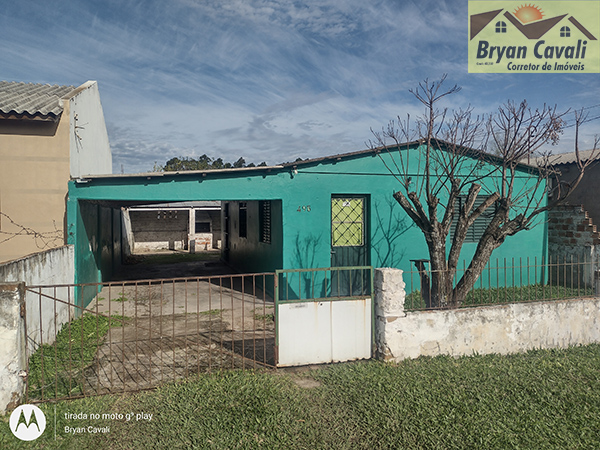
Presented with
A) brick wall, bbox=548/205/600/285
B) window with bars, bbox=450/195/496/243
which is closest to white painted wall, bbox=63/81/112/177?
window with bars, bbox=450/195/496/243

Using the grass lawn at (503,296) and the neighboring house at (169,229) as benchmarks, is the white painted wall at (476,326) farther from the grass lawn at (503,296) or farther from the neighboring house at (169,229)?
the neighboring house at (169,229)

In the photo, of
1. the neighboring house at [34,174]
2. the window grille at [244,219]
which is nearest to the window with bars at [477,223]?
the window grille at [244,219]

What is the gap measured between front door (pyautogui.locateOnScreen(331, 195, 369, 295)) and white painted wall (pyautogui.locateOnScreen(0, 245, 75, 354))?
18.1ft

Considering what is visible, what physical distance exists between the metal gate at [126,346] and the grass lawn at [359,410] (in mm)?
438

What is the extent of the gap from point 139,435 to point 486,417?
11.1 feet

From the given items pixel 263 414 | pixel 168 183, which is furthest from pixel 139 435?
pixel 168 183

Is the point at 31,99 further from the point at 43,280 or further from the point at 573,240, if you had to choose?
the point at 573,240

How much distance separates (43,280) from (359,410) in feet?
17.2

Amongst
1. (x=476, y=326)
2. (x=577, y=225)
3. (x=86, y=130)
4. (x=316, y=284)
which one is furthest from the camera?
(x=577, y=225)

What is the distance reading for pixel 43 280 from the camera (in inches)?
255

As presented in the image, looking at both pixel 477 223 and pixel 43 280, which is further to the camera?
pixel 477 223

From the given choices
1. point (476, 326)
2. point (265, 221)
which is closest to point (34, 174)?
point (265, 221)

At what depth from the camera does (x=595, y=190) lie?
12.4m

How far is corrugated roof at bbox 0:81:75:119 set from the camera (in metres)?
7.82
